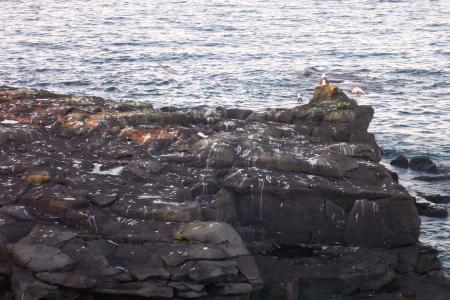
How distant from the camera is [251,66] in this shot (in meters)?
60.2

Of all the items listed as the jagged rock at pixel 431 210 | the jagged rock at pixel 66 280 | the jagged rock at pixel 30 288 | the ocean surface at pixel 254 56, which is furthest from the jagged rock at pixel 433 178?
the jagged rock at pixel 30 288

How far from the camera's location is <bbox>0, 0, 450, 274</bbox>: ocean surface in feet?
157

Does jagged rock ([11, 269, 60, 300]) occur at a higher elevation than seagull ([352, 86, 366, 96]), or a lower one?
higher

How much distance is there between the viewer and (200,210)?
78.5ft

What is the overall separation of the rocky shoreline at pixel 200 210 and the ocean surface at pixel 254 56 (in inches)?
174

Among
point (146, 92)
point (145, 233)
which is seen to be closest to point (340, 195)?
point (145, 233)

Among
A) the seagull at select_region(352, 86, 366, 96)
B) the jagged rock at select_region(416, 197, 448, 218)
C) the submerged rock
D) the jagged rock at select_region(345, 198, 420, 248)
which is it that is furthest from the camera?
the seagull at select_region(352, 86, 366, 96)

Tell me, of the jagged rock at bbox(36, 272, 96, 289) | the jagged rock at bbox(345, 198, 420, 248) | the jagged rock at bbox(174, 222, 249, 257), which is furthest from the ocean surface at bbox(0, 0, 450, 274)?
the jagged rock at bbox(36, 272, 96, 289)

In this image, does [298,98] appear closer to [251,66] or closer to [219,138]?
[251,66]

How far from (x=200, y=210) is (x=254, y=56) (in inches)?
1645

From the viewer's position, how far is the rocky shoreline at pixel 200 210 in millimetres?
21891

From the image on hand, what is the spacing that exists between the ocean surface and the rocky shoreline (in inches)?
174

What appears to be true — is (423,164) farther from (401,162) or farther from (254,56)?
(254,56)

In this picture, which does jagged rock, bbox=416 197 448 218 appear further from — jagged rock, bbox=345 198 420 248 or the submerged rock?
jagged rock, bbox=345 198 420 248
